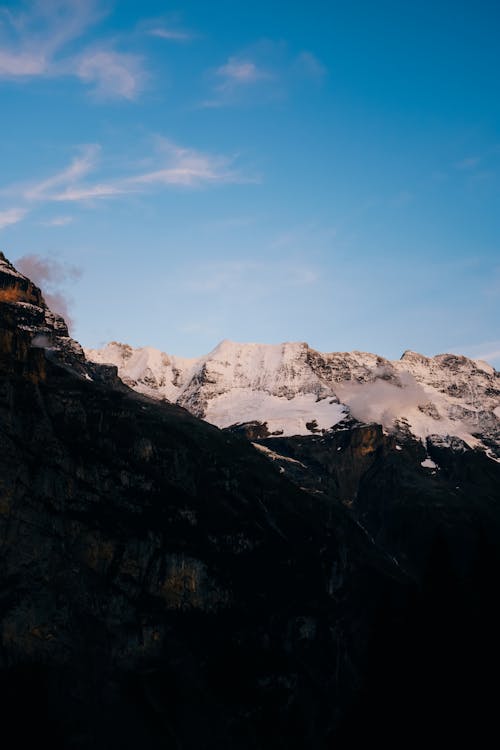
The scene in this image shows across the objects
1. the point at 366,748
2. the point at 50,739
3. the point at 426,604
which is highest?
the point at 426,604

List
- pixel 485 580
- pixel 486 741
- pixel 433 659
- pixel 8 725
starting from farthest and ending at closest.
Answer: pixel 8 725
pixel 485 580
pixel 433 659
pixel 486 741

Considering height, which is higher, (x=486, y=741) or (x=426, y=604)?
(x=426, y=604)

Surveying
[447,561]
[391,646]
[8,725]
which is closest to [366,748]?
[391,646]

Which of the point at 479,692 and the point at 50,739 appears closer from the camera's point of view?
the point at 479,692

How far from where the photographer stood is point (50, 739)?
19862 cm

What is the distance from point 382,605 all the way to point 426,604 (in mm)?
19132

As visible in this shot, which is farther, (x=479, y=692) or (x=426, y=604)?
(x=426, y=604)

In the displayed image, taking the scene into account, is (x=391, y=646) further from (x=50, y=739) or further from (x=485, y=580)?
(x=50, y=739)

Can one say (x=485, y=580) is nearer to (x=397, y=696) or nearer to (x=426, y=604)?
(x=426, y=604)

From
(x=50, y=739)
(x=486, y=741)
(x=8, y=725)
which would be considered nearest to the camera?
(x=486, y=741)

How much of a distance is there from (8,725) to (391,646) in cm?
7924

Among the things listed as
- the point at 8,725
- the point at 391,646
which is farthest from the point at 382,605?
the point at 8,725

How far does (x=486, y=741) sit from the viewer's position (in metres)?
116

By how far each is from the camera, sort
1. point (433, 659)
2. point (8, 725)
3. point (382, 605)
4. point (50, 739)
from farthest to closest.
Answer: point (50, 739)
point (8, 725)
point (382, 605)
point (433, 659)
